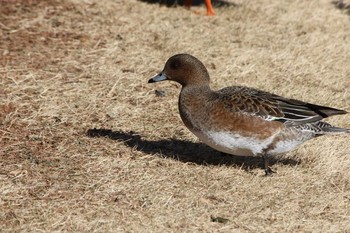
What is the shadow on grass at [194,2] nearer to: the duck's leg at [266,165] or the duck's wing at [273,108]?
the duck's wing at [273,108]

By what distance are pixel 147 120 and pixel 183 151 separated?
2.01 feet

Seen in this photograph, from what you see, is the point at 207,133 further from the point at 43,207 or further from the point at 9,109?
the point at 9,109

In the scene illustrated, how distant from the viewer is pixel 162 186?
4.71 m

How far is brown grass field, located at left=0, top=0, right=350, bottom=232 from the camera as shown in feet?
14.4

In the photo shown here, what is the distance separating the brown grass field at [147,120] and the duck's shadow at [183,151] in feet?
0.05

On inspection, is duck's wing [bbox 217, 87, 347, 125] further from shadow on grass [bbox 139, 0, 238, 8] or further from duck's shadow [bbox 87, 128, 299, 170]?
shadow on grass [bbox 139, 0, 238, 8]

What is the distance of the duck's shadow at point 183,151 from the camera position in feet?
17.2

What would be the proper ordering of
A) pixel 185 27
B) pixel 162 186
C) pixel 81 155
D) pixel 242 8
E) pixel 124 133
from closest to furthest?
pixel 162 186 → pixel 81 155 → pixel 124 133 → pixel 185 27 → pixel 242 8

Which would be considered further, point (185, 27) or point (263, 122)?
point (185, 27)

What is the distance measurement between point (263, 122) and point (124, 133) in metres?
1.27

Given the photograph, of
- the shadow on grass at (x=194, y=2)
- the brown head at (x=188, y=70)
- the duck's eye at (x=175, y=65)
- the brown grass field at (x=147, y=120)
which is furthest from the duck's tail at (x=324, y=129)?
the shadow on grass at (x=194, y=2)

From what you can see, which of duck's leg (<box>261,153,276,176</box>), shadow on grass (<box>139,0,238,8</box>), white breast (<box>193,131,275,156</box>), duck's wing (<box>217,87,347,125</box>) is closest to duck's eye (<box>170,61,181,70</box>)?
duck's wing (<box>217,87,347,125</box>)

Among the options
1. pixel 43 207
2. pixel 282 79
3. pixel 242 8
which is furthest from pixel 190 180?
pixel 242 8

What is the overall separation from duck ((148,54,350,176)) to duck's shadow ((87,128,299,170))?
0.84 ft
